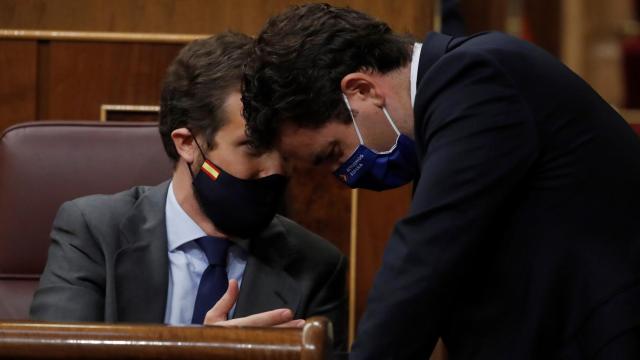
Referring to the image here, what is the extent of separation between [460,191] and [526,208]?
0.12 meters

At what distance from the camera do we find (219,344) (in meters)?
1.05

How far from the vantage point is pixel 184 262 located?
1.99m

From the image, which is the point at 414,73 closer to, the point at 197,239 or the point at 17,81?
the point at 197,239

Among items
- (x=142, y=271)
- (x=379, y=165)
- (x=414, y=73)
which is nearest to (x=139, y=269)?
(x=142, y=271)

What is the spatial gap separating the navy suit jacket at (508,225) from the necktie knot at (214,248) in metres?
0.59

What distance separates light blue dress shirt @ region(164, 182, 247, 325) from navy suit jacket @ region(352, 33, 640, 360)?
602 mm

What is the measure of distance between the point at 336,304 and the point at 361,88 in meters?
0.56

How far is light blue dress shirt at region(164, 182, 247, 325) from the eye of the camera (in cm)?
195

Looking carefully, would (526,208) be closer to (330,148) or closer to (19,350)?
(330,148)

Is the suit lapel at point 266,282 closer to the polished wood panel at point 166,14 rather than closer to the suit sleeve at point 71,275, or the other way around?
the suit sleeve at point 71,275

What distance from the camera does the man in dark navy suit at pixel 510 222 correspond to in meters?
1.40

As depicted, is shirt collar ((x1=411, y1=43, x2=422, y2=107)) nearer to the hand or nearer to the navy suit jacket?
the navy suit jacket

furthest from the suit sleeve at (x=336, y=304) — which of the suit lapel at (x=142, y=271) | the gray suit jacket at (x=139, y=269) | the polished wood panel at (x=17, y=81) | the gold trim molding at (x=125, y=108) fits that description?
the polished wood panel at (x=17, y=81)

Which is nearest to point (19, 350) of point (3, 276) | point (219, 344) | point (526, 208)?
point (219, 344)
